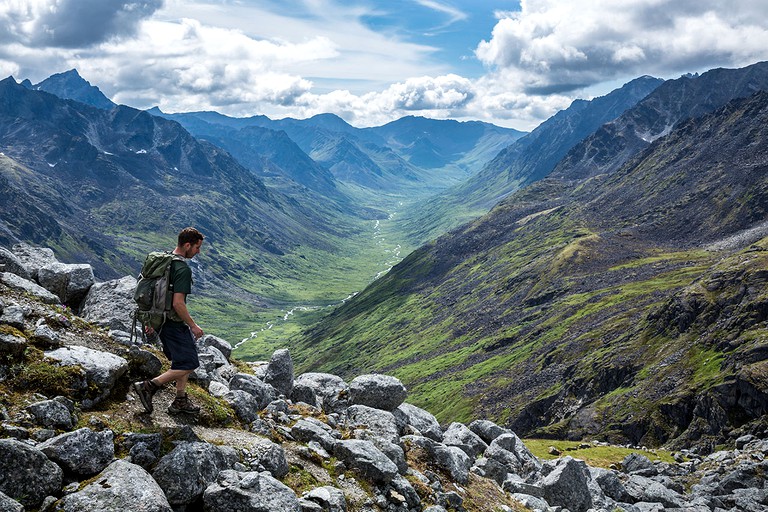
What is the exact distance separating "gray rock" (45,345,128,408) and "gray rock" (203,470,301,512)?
5.15 meters

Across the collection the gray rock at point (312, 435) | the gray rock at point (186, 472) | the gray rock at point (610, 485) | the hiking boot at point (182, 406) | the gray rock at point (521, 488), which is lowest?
the gray rock at point (610, 485)

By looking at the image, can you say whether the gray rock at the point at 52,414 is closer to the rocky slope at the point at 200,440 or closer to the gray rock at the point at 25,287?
the rocky slope at the point at 200,440

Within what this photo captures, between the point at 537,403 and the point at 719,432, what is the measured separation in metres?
61.8

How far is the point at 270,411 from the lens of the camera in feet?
73.7

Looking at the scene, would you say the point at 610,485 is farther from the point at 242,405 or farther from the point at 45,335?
the point at 45,335

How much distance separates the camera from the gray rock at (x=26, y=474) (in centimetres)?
1212

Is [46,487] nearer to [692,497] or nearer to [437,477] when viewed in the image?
[437,477]

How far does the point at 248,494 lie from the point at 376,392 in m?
14.8

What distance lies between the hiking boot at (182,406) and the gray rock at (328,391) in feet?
37.2

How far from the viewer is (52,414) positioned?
14.8m

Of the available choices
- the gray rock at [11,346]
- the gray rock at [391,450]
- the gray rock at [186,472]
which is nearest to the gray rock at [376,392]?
the gray rock at [391,450]

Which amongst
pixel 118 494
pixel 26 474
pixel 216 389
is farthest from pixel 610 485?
pixel 26 474

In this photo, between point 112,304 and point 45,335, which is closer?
point 45,335

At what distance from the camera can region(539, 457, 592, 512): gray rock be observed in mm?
29500
